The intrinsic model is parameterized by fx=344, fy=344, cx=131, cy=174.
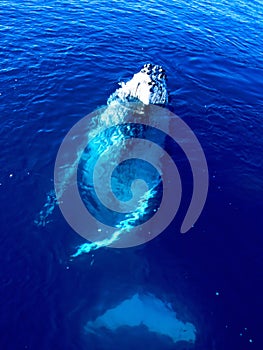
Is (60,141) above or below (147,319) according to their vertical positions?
above

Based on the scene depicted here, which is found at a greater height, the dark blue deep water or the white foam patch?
the dark blue deep water

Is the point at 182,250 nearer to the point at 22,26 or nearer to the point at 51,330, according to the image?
the point at 51,330

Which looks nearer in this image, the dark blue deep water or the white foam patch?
the white foam patch

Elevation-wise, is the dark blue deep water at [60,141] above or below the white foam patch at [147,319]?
above

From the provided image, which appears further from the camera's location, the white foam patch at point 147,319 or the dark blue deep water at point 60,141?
the dark blue deep water at point 60,141
